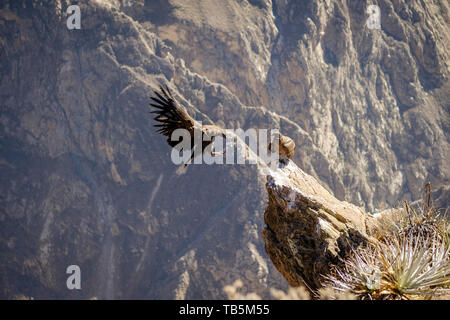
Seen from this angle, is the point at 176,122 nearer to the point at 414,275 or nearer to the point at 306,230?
the point at 306,230

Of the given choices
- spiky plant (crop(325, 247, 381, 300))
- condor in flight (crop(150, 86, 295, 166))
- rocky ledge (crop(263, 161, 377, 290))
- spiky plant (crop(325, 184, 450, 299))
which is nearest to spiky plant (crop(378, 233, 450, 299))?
spiky plant (crop(325, 184, 450, 299))

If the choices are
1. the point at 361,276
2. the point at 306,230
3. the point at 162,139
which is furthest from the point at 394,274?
the point at 162,139

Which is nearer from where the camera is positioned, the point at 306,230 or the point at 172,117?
the point at 306,230

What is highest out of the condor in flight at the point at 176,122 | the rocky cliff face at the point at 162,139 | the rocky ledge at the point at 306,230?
the rocky cliff face at the point at 162,139

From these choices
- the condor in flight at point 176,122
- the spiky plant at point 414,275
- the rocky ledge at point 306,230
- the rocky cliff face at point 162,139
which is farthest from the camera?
the rocky cliff face at point 162,139

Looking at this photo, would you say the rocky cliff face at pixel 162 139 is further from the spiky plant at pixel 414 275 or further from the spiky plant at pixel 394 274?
the spiky plant at pixel 414 275

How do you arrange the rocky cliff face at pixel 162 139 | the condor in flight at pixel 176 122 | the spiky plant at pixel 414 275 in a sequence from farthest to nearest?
1. the rocky cliff face at pixel 162 139
2. the condor in flight at pixel 176 122
3. the spiky plant at pixel 414 275

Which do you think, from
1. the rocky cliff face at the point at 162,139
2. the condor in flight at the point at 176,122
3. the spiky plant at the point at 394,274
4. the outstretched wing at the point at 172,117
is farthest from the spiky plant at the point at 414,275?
the rocky cliff face at the point at 162,139
